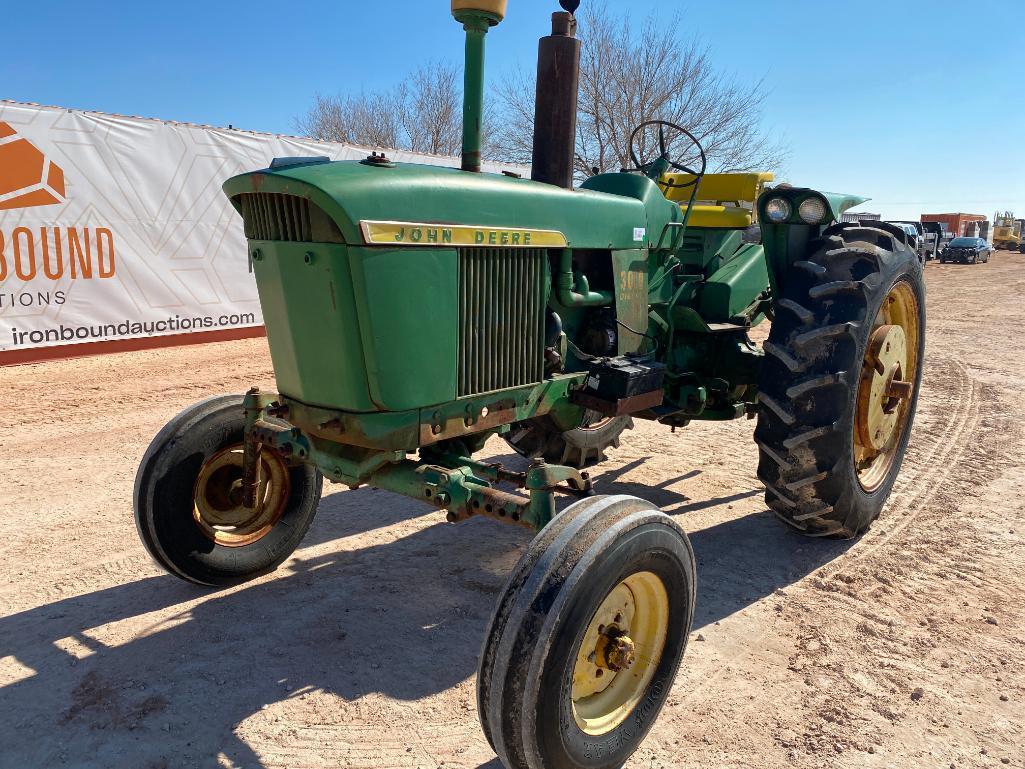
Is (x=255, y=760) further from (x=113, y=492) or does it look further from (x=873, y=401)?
(x=873, y=401)

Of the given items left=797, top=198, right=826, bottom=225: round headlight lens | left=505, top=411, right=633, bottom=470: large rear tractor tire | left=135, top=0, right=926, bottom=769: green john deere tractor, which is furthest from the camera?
left=505, top=411, right=633, bottom=470: large rear tractor tire

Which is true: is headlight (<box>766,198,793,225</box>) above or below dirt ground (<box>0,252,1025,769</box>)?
above

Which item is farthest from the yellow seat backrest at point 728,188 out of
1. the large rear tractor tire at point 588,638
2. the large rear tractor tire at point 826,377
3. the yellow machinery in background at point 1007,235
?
the yellow machinery in background at point 1007,235

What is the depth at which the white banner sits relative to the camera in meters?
8.26

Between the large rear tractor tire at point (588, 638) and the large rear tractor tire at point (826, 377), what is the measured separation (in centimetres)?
130

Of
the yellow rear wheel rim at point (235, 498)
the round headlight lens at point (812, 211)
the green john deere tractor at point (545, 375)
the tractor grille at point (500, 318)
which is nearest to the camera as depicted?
the green john deere tractor at point (545, 375)

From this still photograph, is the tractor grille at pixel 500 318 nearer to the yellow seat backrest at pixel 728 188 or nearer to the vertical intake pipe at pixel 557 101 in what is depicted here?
the vertical intake pipe at pixel 557 101

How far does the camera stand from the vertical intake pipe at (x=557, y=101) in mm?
3787

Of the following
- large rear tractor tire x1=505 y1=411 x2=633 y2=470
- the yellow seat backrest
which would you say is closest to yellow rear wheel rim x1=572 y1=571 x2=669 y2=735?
large rear tractor tire x1=505 y1=411 x2=633 y2=470

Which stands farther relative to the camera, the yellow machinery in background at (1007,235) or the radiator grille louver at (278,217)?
the yellow machinery in background at (1007,235)

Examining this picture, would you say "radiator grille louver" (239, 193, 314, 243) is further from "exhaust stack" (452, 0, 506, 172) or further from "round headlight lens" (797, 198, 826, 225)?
"round headlight lens" (797, 198, 826, 225)

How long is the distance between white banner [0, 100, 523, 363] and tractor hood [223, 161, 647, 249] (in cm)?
662

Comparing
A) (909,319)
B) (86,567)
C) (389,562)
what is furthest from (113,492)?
→ (909,319)

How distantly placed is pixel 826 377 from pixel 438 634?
2.15 metres
